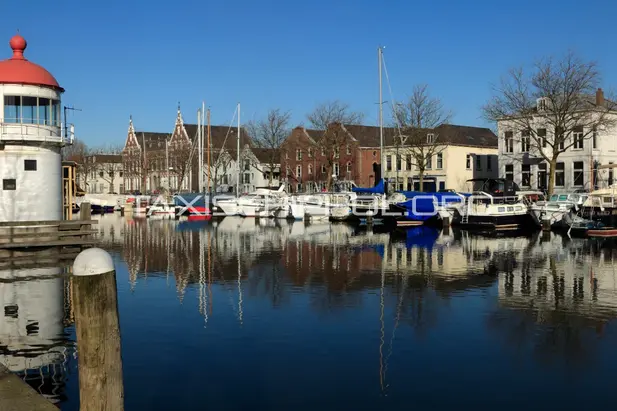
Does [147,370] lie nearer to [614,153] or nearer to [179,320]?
[179,320]

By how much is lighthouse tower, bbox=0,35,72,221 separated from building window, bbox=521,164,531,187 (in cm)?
4779

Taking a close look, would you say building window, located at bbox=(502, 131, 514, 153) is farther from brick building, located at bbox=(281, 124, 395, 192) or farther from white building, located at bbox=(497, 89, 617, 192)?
brick building, located at bbox=(281, 124, 395, 192)

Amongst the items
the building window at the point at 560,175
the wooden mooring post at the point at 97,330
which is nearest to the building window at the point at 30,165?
the wooden mooring post at the point at 97,330

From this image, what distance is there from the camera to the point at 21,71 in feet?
90.0

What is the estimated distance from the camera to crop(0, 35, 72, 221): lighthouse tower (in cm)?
2673

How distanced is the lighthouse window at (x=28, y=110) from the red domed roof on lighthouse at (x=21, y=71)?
730mm

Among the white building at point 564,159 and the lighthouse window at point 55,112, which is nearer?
the lighthouse window at point 55,112

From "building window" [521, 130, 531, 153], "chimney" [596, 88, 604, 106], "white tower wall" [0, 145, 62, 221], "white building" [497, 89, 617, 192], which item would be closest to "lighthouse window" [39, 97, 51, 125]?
"white tower wall" [0, 145, 62, 221]

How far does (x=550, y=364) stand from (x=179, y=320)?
8936 millimetres

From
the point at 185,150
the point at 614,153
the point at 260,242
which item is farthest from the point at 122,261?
the point at 185,150

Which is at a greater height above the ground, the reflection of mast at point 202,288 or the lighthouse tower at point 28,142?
the lighthouse tower at point 28,142

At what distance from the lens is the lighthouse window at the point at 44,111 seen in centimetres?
2769

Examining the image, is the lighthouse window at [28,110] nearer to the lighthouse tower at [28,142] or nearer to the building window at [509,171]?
the lighthouse tower at [28,142]

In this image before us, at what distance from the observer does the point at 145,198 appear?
258 feet
